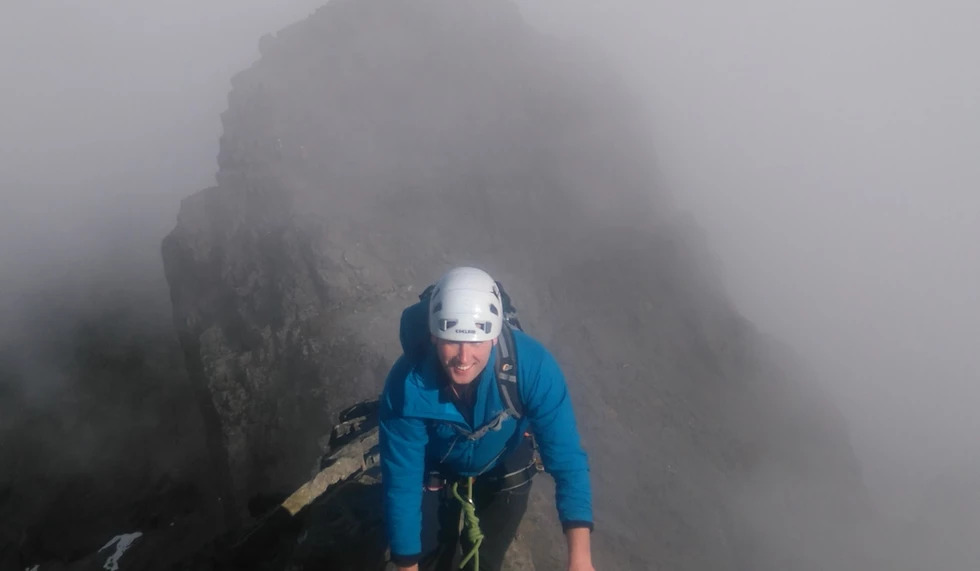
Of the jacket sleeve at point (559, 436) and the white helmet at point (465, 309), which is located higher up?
the white helmet at point (465, 309)

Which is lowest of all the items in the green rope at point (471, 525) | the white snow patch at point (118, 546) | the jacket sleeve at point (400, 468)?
the white snow patch at point (118, 546)

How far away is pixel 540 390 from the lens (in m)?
5.41

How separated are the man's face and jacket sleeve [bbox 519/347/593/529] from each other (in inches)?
16.7

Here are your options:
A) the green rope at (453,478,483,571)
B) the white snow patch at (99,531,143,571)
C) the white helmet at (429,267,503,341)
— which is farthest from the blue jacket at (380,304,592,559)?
the white snow patch at (99,531,143,571)

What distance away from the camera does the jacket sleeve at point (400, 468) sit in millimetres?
5457

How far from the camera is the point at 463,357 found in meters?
5.24

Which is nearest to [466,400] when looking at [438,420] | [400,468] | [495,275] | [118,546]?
[438,420]

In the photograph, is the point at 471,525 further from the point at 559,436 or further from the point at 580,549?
the point at 559,436

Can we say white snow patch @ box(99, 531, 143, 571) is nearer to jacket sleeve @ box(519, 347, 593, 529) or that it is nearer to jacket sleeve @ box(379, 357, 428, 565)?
jacket sleeve @ box(379, 357, 428, 565)

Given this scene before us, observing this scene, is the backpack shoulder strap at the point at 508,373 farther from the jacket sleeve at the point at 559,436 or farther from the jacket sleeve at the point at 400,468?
the jacket sleeve at the point at 400,468

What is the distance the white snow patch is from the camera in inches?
728

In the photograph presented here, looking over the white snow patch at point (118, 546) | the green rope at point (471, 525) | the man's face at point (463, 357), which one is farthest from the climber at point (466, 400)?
the white snow patch at point (118, 546)

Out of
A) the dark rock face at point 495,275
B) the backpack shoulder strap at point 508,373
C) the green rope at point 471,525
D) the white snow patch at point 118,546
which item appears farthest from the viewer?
the white snow patch at point 118,546

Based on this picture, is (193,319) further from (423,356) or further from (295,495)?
(423,356)
